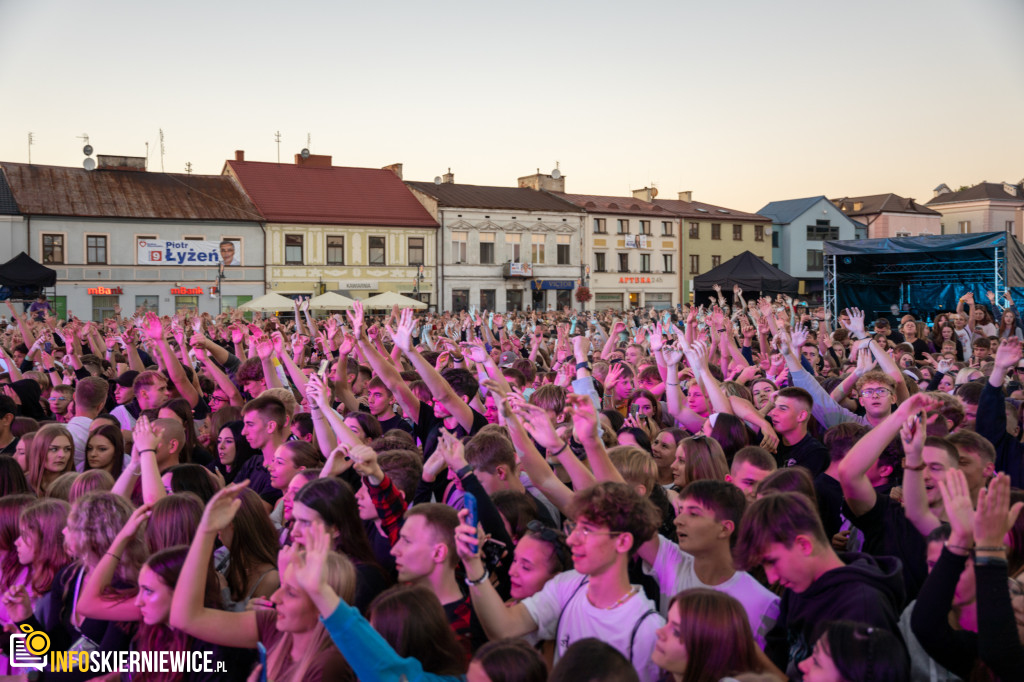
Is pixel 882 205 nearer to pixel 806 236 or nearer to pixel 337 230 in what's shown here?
pixel 806 236

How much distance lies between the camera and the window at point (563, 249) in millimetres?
49250

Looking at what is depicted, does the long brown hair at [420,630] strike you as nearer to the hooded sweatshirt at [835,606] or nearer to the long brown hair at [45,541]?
the hooded sweatshirt at [835,606]

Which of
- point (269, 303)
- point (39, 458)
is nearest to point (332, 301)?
point (269, 303)

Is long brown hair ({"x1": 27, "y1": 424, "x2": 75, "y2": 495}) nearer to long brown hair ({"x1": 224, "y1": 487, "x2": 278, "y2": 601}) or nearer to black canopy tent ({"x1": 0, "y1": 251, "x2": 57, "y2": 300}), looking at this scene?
long brown hair ({"x1": 224, "y1": 487, "x2": 278, "y2": 601})

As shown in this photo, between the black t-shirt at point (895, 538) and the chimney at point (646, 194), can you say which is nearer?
the black t-shirt at point (895, 538)

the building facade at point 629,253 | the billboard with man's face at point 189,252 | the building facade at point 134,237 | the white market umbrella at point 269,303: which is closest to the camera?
the white market umbrella at point 269,303

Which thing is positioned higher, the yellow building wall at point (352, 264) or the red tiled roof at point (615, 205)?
the red tiled roof at point (615, 205)

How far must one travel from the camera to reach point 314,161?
46969mm

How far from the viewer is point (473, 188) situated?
50156 mm

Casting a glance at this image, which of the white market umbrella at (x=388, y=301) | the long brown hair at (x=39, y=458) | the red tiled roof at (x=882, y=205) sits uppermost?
the red tiled roof at (x=882, y=205)

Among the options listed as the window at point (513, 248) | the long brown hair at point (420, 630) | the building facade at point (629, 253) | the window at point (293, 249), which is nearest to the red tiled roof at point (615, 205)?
the building facade at point (629, 253)

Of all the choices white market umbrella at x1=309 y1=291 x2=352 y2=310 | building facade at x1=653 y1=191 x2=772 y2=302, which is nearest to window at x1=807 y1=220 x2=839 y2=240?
building facade at x1=653 y1=191 x2=772 y2=302

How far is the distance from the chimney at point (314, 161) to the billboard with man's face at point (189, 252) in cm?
780

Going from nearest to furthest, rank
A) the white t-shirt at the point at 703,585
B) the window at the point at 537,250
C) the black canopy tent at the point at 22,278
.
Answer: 1. the white t-shirt at the point at 703,585
2. the black canopy tent at the point at 22,278
3. the window at the point at 537,250
